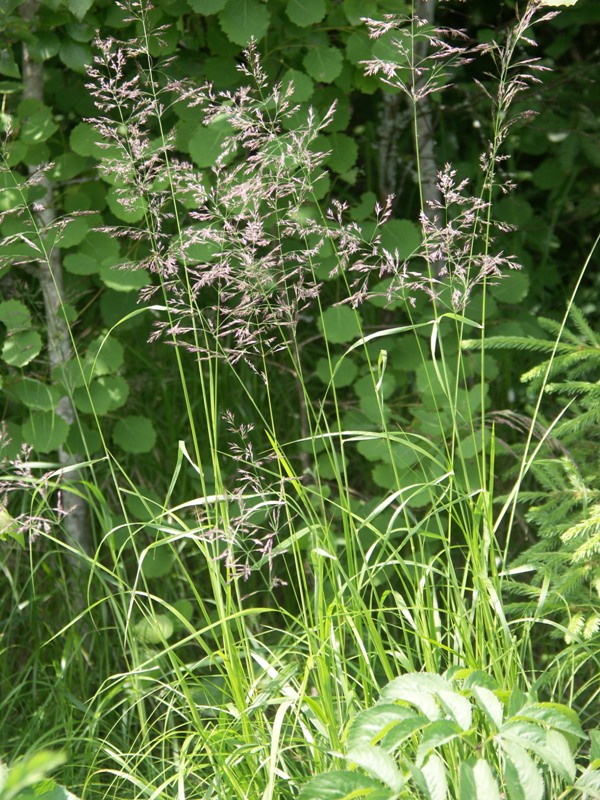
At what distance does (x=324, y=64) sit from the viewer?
2148mm

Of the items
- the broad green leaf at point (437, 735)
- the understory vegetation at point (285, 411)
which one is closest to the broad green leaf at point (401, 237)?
the understory vegetation at point (285, 411)

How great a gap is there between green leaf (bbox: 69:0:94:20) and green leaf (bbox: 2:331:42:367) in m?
0.70

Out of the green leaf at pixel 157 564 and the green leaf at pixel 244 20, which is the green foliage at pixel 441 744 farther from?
the green leaf at pixel 244 20

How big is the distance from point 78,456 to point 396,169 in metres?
1.38

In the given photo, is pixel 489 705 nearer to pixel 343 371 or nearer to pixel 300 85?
pixel 343 371

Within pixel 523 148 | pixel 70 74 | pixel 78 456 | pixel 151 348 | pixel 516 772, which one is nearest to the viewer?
pixel 516 772

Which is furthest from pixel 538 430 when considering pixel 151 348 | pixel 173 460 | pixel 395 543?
pixel 151 348

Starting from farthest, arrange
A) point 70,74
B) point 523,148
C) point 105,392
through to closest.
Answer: point 523,148
point 70,74
point 105,392

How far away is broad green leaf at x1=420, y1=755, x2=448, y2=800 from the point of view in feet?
3.20

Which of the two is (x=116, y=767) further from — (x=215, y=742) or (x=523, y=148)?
(x=523, y=148)

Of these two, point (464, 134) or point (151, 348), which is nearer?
point (151, 348)

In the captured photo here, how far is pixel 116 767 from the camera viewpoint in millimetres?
2010

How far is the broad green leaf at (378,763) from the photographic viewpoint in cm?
97

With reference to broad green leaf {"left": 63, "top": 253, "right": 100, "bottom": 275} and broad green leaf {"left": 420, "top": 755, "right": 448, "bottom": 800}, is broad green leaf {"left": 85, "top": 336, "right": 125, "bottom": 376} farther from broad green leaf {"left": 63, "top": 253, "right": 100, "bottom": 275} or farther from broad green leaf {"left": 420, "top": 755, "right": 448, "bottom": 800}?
broad green leaf {"left": 420, "top": 755, "right": 448, "bottom": 800}
